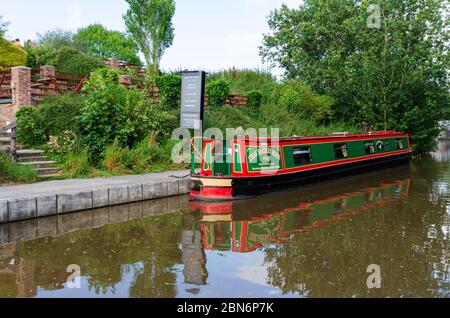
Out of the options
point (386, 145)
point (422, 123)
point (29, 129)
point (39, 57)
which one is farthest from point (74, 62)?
point (422, 123)

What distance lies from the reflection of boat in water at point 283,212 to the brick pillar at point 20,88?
7.61 metres

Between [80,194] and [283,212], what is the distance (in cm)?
414

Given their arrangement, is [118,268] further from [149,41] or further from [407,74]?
[149,41]

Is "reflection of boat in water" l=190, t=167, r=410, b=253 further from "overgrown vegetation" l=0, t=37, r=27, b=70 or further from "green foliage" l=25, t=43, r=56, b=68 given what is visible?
"green foliage" l=25, t=43, r=56, b=68

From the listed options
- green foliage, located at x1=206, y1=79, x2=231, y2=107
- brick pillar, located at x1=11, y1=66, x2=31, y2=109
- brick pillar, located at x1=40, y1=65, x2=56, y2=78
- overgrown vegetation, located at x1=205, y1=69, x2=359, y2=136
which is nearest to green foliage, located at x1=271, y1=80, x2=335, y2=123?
overgrown vegetation, located at x1=205, y1=69, x2=359, y2=136

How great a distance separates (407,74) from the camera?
20.5 metres

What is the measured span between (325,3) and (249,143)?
16882 millimetres

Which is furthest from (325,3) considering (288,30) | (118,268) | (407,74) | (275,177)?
(118,268)

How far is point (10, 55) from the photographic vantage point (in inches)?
782

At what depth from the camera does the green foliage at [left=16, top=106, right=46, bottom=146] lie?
12.0m

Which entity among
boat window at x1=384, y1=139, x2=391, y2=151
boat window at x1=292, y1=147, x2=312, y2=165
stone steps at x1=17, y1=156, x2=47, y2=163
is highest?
boat window at x1=384, y1=139, x2=391, y2=151

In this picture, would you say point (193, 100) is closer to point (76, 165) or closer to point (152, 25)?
point (76, 165)

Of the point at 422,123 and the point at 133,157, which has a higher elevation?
the point at 422,123

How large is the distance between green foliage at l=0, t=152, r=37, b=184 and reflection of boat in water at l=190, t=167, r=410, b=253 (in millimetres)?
3724
